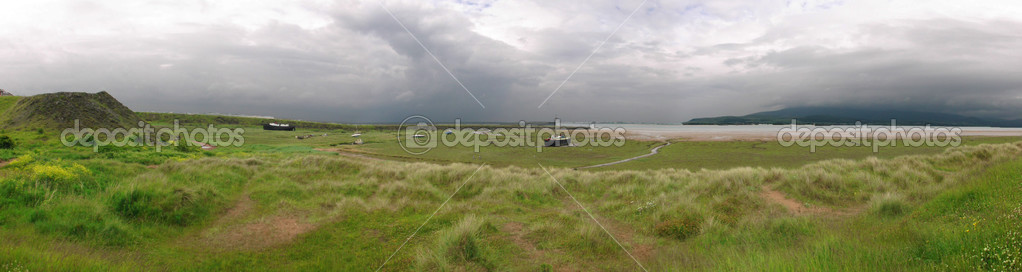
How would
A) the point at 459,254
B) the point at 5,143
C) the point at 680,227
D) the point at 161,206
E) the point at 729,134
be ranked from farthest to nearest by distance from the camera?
the point at 729,134, the point at 5,143, the point at 680,227, the point at 161,206, the point at 459,254

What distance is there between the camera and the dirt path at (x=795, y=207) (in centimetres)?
974

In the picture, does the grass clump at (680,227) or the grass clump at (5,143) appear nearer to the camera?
the grass clump at (680,227)

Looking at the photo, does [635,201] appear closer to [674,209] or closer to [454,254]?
[674,209]

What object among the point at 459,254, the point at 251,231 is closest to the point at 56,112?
the point at 251,231

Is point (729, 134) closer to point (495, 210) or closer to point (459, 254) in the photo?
point (495, 210)

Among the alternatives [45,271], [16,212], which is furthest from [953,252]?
[16,212]

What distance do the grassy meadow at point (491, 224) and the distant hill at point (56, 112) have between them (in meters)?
16.3

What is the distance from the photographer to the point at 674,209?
986 centimetres

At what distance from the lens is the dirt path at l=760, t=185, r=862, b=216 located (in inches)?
383

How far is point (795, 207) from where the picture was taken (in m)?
10.6

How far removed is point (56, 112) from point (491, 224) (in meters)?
34.0

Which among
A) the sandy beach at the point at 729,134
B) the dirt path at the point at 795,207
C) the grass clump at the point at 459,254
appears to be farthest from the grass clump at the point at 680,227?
the sandy beach at the point at 729,134

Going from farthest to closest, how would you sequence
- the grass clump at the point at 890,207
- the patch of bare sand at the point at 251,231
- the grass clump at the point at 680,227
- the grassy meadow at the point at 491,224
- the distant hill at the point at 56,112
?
the distant hill at the point at 56,112, the grass clump at the point at 680,227, the grass clump at the point at 890,207, the patch of bare sand at the point at 251,231, the grassy meadow at the point at 491,224

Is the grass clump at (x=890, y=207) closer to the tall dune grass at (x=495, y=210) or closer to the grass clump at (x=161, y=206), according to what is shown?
the tall dune grass at (x=495, y=210)
